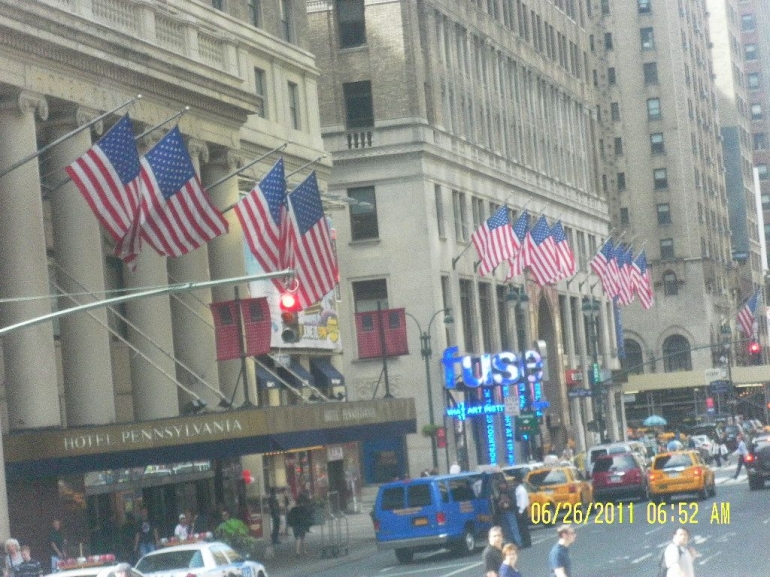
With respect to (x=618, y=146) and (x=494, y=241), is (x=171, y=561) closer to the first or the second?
(x=494, y=241)

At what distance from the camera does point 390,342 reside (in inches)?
2253

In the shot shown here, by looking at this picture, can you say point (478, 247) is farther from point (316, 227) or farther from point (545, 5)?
point (545, 5)

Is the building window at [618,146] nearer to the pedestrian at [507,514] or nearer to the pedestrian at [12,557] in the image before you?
the pedestrian at [507,514]

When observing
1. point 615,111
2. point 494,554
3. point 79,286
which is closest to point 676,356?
point 615,111

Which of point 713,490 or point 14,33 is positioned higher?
point 14,33

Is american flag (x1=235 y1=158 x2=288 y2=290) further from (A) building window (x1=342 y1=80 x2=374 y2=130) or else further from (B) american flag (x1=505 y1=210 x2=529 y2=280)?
(A) building window (x1=342 y1=80 x2=374 y2=130)

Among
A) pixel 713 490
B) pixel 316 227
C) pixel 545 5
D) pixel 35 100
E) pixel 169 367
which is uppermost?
pixel 545 5

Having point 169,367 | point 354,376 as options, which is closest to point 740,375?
point 354,376

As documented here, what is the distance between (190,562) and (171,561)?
0.39m

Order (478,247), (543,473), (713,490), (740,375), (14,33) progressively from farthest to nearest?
(740,375) < (478,247) < (713,490) < (543,473) < (14,33)

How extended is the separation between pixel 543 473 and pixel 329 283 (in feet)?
37.3

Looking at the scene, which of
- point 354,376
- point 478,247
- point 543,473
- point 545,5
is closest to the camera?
point 543,473

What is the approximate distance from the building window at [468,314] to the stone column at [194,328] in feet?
104

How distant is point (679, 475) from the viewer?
176 ft
